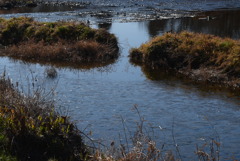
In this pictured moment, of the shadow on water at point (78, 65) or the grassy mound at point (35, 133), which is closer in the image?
the grassy mound at point (35, 133)

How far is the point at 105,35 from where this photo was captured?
2947 cm

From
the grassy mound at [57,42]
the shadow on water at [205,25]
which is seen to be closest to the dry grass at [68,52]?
the grassy mound at [57,42]

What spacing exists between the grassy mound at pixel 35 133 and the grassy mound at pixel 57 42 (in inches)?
595

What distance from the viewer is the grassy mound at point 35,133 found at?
33.6 feet

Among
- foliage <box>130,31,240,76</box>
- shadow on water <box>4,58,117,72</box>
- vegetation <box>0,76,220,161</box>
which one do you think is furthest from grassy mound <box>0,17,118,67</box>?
vegetation <box>0,76,220,161</box>

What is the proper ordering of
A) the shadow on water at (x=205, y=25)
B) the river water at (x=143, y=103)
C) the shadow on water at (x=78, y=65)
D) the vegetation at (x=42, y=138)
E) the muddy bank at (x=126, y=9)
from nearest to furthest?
the vegetation at (x=42, y=138)
the river water at (x=143, y=103)
the shadow on water at (x=78, y=65)
the shadow on water at (x=205, y=25)
the muddy bank at (x=126, y=9)

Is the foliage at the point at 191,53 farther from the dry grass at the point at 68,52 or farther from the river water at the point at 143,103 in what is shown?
the dry grass at the point at 68,52

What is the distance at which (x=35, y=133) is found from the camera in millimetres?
10766

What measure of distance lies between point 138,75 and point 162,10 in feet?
99.6

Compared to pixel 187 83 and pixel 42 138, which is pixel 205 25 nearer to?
pixel 187 83

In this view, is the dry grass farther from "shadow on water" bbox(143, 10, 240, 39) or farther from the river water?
"shadow on water" bbox(143, 10, 240, 39)

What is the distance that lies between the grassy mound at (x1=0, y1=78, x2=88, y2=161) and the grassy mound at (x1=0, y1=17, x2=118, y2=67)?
49.6 ft

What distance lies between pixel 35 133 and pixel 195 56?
14415mm

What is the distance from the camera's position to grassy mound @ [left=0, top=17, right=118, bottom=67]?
1069 inches
